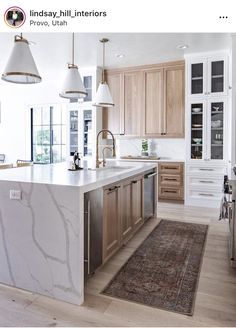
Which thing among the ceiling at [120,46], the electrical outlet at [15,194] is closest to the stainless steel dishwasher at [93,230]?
the electrical outlet at [15,194]

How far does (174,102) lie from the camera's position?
5.21 meters

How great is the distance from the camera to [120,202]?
267 centimetres

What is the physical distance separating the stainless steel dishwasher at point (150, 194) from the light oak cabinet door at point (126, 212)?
636 mm

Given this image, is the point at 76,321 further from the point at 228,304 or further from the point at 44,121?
the point at 44,121

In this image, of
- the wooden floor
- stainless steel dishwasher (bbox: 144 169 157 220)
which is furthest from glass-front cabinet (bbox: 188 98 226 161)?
the wooden floor

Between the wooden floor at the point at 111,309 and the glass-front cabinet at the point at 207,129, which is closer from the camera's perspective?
the wooden floor at the point at 111,309

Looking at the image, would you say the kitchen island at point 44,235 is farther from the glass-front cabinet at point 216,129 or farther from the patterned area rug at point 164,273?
the glass-front cabinet at point 216,129

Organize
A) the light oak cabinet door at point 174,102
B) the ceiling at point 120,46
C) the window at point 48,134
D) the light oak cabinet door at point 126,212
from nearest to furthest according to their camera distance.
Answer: the light oak cabinet door at point 126,212
the ceiling at point 120,46
the light oak cabinet door at point 174,102
the window at point 48,134

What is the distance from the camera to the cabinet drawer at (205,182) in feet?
15.6

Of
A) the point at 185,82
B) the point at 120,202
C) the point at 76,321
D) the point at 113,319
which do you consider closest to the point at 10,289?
the point at 76,321

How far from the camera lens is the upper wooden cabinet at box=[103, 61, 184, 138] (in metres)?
5.20
